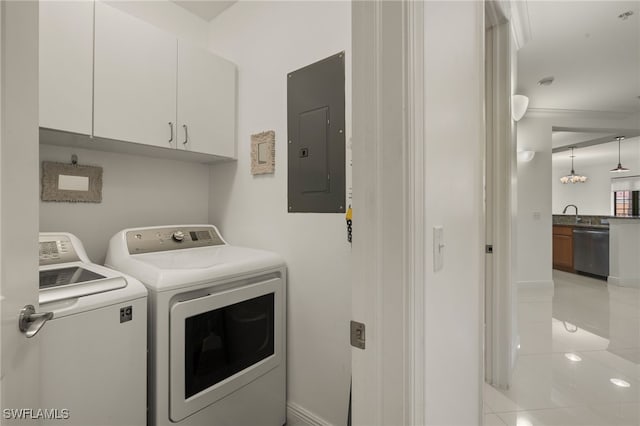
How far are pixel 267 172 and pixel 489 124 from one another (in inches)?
57.2

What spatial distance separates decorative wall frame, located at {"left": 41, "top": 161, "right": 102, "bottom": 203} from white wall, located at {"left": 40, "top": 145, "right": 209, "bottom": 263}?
33 millimetres

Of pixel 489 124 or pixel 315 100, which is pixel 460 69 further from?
pixel 489 124

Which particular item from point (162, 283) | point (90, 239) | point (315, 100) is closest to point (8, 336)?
point (162, 283)

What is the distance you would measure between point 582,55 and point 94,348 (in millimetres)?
4293

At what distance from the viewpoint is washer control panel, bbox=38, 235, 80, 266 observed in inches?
54.7

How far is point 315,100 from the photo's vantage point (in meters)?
1.64

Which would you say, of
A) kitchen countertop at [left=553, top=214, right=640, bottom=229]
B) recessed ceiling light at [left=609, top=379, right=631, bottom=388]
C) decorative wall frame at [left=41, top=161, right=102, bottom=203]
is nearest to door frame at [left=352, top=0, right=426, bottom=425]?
decorative wall frame at [left=41, top=161, right=102, bottom=203]

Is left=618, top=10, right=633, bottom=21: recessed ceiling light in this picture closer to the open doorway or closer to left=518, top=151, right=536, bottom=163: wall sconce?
the open doorway

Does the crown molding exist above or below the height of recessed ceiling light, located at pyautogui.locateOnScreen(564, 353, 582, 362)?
above

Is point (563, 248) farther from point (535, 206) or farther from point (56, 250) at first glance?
point (56, 250)

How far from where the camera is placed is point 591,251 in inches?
196

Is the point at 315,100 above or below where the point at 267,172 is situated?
above

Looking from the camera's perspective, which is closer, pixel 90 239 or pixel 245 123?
pixel 90 239

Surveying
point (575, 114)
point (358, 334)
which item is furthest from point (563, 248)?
point (358, 334)
